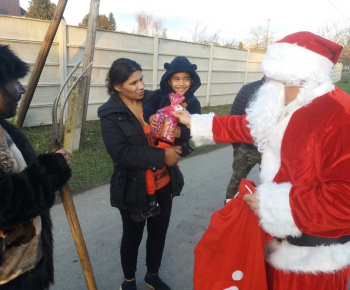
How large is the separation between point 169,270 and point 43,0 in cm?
1978

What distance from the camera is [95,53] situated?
714 cm

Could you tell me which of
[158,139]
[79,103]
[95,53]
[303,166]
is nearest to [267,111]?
[303,166]

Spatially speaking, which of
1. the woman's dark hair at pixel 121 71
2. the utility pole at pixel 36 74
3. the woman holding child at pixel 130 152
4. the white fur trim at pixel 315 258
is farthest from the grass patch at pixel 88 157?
the white fur trim at pixel 315 258

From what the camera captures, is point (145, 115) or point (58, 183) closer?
point (58, 183)

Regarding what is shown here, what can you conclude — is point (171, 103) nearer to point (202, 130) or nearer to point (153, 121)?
point (153, 121)

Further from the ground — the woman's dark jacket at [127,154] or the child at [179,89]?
the child at [179,89]

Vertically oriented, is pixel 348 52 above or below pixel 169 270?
above

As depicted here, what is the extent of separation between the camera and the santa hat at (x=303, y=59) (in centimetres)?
156

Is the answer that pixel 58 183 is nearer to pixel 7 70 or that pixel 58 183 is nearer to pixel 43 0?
pixel 7 70

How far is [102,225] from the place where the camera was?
3521 millimetres

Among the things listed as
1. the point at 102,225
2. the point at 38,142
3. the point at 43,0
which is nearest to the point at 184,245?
the point at 102,225

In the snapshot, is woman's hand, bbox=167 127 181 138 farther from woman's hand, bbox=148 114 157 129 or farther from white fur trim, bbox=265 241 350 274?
white fur trim, bbox=265 241 350 274

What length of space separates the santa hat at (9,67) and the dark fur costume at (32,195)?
224 mm

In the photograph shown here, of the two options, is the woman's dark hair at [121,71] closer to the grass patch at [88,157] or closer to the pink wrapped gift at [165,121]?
the pink wrapped gift at [165,121]
